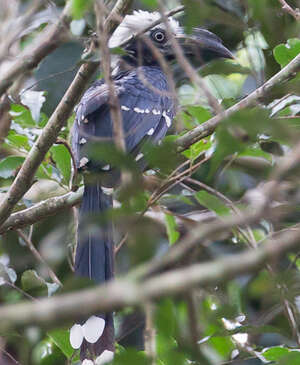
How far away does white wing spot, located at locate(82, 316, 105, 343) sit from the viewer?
2.13m

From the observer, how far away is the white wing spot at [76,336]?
2150 mm

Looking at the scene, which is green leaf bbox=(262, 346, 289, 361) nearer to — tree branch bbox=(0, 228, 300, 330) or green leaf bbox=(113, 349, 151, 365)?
green leaf bbox=(113, 349, 151, 365)

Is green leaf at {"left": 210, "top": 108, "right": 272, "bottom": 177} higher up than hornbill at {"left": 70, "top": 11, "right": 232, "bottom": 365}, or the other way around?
green leaf at {"left": 210, "top": 108, "right": 272, "bottom": 177}

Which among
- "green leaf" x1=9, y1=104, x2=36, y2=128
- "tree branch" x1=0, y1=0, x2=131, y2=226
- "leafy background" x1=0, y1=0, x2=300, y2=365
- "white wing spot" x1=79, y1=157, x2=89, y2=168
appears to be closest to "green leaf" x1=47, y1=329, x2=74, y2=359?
"leafy background" x1=0, y1=0, x2=300, y2=365

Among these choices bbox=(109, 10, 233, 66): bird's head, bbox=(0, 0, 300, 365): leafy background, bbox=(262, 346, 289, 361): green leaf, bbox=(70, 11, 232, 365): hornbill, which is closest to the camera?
bbox=(0, 0, 300, 365): leafy background

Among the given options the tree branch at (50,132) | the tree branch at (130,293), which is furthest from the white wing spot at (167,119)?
the tree branch at (130,293)

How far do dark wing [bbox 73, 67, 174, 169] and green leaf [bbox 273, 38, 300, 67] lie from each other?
1.43 ft

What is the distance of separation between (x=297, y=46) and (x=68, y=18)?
3.41 feet

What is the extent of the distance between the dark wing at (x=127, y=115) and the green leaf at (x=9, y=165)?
0.22m

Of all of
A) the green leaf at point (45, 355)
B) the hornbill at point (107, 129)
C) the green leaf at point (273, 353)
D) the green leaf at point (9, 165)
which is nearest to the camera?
the green leaf at point (273, 353)

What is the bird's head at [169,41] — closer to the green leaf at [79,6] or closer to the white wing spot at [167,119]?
the white wing spot at [167,119]

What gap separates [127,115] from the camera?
2924 mm

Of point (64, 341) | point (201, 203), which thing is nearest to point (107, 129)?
point (201, 203)

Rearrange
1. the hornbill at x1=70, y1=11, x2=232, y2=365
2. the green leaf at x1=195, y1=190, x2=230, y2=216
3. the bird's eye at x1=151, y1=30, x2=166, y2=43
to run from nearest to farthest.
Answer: the green leaf at x1=195, y1=190, x2=230, y2=216, the hornbill at x1=70, y1=11, x2=232, y2=365, the bird's eye at x1=151, y1=30, x2=166, y2=43
